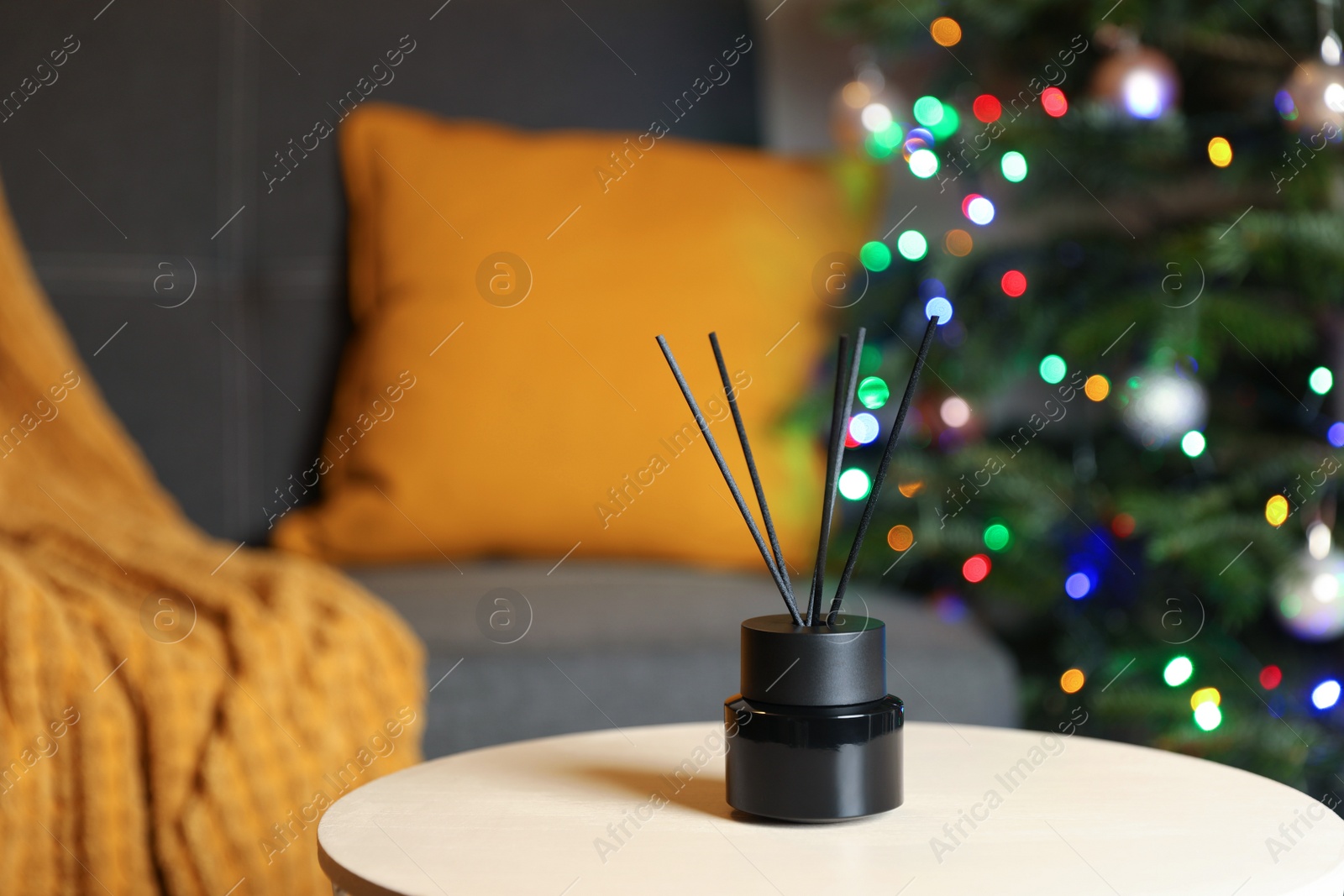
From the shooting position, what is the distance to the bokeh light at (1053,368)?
4.54ft

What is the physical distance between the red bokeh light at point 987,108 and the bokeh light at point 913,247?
0.51 ft

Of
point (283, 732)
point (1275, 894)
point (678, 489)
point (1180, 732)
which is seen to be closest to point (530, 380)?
point (678, 489)

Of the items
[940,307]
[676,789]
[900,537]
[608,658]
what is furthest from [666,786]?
[940,307]

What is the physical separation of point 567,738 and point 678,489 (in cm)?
63

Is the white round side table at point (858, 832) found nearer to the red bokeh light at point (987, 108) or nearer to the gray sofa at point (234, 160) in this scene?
the gray sofa at point (234, 160)

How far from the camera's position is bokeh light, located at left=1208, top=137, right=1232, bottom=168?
1304 millimetres

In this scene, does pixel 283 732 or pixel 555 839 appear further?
pixel 283 732

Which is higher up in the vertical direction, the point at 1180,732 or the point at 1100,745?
the point at 1100,745

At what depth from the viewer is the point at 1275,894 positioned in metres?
0.50

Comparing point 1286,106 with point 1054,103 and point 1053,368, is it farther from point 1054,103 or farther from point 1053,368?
point 1053,368

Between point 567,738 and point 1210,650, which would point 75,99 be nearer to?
point 567,738

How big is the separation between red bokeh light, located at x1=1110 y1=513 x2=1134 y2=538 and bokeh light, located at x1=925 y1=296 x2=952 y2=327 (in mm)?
294

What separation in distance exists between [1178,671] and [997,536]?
0.23 m

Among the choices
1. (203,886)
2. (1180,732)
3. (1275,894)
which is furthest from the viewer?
(1180,732)
